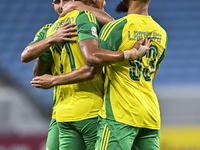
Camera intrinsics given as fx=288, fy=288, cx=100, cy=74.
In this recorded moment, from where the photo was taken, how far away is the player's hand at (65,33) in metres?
2.01

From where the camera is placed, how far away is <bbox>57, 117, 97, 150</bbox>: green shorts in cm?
199

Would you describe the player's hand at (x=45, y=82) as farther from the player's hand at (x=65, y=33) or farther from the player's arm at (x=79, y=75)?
the player's hand at (x=65, y=33)

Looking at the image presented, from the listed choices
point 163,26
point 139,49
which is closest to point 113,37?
point 139,49

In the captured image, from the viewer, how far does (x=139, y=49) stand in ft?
5.99

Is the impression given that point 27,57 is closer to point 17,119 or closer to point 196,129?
point 17,119

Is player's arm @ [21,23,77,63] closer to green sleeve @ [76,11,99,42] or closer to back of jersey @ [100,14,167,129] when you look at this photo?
green sleeve @ [76,11,99,42]

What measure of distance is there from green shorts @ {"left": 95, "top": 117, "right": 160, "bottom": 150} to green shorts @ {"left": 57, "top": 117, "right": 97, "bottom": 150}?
91mm

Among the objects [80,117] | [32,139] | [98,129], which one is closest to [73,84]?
[80,117]

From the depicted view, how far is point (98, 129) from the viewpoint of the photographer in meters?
1.91

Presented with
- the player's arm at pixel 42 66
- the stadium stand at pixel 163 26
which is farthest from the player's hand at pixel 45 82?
the stadium stand at pixel 163 26

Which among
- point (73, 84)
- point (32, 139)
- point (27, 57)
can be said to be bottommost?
point (32, 139)

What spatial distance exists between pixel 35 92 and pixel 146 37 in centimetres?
451

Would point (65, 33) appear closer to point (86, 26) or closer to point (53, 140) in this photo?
point (86, 26)

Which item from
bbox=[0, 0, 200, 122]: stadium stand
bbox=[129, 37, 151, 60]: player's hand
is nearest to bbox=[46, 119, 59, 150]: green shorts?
bbox=[129, 37, 151, 60]: player's hand
